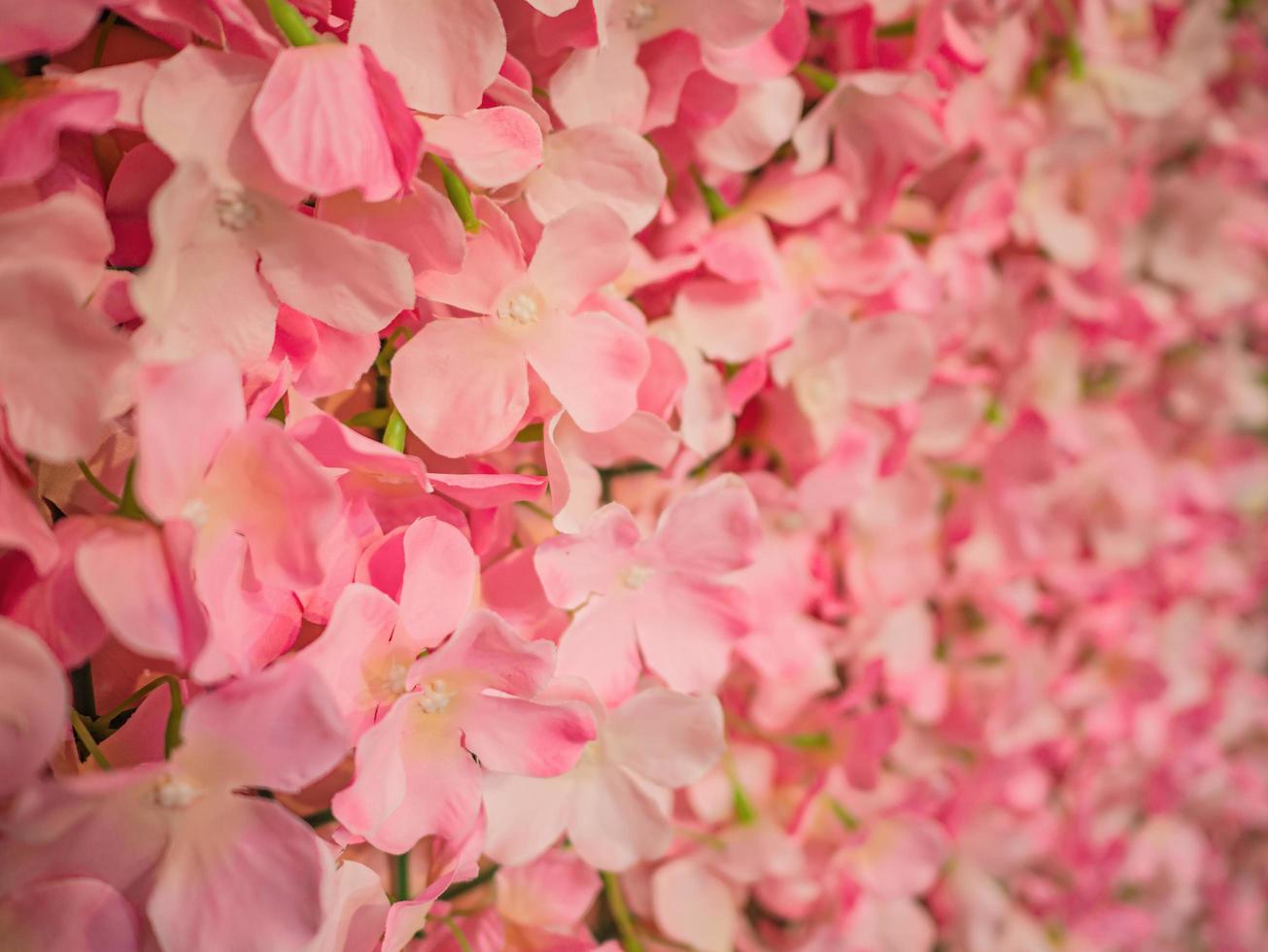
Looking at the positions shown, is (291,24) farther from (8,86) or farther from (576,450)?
(576,450)

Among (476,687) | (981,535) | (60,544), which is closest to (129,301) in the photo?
(60,544)

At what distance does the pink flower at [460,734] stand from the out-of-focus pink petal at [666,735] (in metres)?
0.05

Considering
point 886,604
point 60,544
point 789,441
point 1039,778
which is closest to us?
point 60,544

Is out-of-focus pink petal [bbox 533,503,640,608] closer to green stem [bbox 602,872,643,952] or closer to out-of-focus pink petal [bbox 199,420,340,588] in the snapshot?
out-of-focus pink petal [bbox 199,420,340,588]

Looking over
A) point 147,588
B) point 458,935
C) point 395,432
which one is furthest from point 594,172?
point 458,935

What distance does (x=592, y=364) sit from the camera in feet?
1.31

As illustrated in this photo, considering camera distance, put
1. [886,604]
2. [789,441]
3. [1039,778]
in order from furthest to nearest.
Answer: [1039,778] < [886,604] < [789,441]

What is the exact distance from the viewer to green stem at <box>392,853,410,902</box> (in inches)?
18.7

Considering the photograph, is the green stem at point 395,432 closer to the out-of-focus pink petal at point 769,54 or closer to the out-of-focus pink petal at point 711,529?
the out-of-focus pink petal at point 711,529

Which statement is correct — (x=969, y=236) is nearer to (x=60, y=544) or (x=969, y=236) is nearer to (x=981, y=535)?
(x=981, y=535)

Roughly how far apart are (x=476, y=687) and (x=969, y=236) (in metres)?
0.46

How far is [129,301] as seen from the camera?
12.9 inches

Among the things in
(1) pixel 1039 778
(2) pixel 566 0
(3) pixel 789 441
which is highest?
(2) pixel 566 0

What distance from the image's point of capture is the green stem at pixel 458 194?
0.36 m
